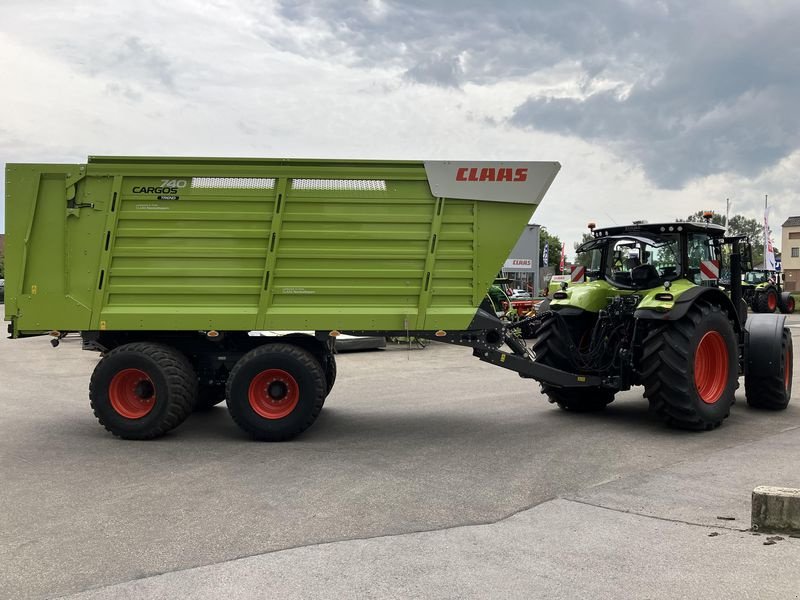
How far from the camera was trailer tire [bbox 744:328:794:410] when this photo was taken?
877 cm

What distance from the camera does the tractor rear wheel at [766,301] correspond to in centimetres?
2467

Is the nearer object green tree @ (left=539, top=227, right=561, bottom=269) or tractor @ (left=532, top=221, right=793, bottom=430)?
tractor @ (left=532, top=221, right=793, bottom=430)

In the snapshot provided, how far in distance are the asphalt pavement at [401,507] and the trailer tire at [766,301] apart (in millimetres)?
17411

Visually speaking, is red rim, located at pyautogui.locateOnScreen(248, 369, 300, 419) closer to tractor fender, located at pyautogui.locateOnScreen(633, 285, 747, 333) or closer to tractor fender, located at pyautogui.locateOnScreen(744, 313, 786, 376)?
tractor fender, located at pyautogui.locateOnScreen(633, 285, 747, 333)

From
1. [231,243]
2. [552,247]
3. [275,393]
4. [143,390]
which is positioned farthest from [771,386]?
[552,247]

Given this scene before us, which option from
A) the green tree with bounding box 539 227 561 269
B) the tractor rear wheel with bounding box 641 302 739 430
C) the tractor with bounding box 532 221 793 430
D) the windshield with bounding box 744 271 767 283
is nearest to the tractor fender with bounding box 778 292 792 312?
the windshield with bounding box 744 271 767 283

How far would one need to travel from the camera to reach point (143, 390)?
7.36 meters

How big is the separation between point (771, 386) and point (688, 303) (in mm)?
2204

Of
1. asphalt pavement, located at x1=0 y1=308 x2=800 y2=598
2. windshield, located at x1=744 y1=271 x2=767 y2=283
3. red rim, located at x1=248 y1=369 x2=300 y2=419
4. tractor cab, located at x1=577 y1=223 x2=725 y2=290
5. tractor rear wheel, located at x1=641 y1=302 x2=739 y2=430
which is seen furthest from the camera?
windshield, located at x1=744 y1=271 x2=767 y2=283

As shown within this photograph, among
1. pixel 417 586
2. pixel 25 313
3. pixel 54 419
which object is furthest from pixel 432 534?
pixel 54 419

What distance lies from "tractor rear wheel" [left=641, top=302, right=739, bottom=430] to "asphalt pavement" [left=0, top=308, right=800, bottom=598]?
0.25m

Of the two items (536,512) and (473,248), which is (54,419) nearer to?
(473,248)

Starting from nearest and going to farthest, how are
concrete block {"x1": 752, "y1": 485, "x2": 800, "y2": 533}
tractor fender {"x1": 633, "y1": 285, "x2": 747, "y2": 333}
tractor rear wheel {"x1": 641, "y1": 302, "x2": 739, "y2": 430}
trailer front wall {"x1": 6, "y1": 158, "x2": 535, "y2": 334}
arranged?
concrete block {"x1": 752, "y1": 485, "x2": 800, "y2": 533} → trailer front wall {"x1": 6, "y1": 158, "x2": 535, "y2": 334} → tractor rear wheel {"x1": 641, "y1": 302, "x2": 739, "y2": 430} → tractor fender {"x1": 633, "y1": 285, "x2": 747, "y2": 333}

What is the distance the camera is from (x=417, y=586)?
12.2 ft
